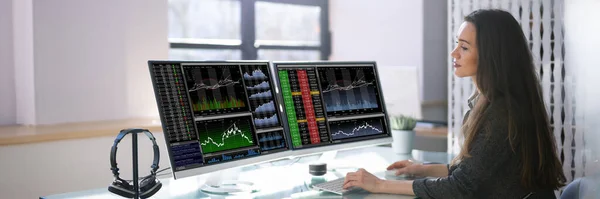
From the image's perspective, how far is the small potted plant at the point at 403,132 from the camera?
119 inches

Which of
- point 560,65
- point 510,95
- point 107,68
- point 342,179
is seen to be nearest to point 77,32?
point 107,68

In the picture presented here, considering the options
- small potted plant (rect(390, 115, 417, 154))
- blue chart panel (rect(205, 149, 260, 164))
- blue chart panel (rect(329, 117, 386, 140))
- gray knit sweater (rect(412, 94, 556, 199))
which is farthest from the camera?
small potted plant (rect(390, 115, 417, 154))

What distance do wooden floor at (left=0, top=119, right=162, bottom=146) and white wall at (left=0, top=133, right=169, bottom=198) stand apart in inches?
1.0

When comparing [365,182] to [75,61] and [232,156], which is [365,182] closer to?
[232,156]

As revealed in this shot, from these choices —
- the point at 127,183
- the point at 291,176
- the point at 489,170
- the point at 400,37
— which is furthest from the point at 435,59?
the point at 127,183

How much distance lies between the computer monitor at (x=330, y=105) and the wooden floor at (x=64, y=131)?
1.15 metres

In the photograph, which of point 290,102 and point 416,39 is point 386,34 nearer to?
point 416,39

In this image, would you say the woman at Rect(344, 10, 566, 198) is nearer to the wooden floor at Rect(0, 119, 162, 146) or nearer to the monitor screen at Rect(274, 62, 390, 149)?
the monitor screen at Rect(274, 62, 390, 149)

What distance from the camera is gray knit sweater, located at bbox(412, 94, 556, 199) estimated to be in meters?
2.02

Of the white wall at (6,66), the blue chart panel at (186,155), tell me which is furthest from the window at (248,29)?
the blue chart panel at (186,155)

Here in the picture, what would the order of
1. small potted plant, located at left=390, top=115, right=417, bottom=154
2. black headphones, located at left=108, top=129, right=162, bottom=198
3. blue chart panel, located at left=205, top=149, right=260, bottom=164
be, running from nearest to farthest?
black headphones, located at left=108, top=129, right=162, bottom=198 → blue chart panel, located at left=205, top=149, right=260, bottom=164 → small potted plant, located at left=390, top=115, right=417, bottom=154

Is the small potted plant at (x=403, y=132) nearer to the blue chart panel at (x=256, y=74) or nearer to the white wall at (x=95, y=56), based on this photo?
the blue chart panel at (x=256, y=74)

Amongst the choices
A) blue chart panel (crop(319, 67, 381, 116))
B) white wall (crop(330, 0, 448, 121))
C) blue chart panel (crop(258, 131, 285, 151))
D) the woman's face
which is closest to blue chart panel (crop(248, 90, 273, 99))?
blue chart panel (crop(258, 131, 285, 151))

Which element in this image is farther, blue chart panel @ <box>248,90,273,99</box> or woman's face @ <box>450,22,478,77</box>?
blue chart panel @ <box>248,90,273,99</box>
